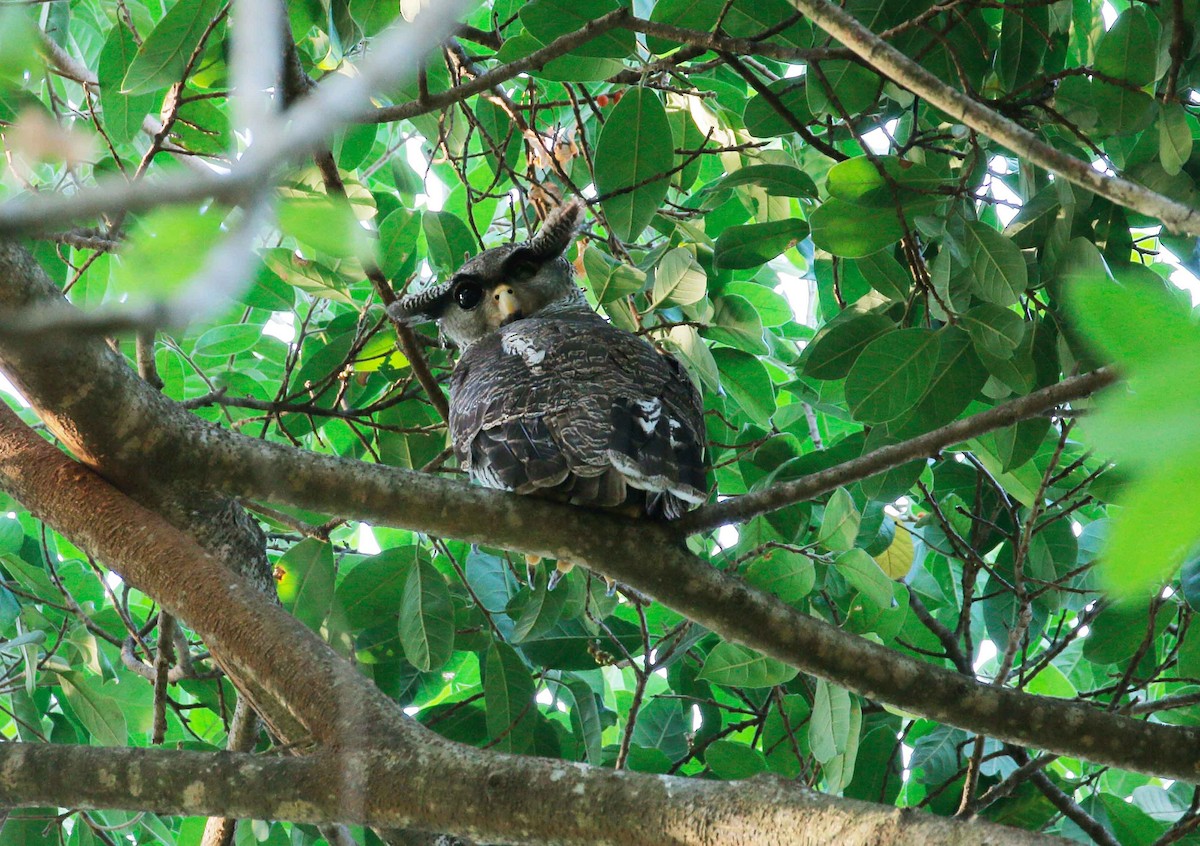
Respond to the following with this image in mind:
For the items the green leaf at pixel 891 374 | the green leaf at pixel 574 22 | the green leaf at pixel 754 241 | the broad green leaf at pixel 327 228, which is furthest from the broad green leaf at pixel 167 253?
the green leaf at pixel 754 241

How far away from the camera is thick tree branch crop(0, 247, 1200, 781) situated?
2.05 m

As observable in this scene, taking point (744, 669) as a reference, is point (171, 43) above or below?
above

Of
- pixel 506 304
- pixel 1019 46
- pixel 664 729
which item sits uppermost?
pixel 506 304

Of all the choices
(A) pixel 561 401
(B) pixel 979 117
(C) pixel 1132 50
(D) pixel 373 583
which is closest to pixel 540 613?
(D) pixel 373 583

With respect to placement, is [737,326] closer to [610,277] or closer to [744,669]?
[610,277]

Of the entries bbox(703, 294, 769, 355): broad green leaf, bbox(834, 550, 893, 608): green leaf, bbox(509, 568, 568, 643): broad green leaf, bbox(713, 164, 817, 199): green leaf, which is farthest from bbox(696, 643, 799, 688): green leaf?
bbox(713, 164, 817, 199): green leaf

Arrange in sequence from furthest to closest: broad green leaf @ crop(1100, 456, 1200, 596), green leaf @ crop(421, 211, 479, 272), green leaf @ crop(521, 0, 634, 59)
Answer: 1. green leaf @ crop(421, 211, 479, 272)
2. green leaf @ crop(521, 0, 634, 59)
3. broad green leaf @ crop(1100, 456, 1200, 596)

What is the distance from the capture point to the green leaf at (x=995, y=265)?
232cm

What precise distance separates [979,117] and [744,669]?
1585mm

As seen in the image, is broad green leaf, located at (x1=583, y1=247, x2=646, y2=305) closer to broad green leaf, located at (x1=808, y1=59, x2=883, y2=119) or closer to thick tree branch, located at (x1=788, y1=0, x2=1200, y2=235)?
broad green leaf, located at (x1=808, y1=59, x2=883, y2=119)

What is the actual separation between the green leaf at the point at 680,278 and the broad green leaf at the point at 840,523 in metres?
0.69

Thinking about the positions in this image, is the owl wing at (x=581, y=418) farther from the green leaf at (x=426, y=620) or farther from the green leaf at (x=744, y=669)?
the green leaf at (x=744, y=669)

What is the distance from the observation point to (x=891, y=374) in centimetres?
240

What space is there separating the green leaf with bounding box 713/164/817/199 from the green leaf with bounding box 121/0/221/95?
A: 133 centimetres
